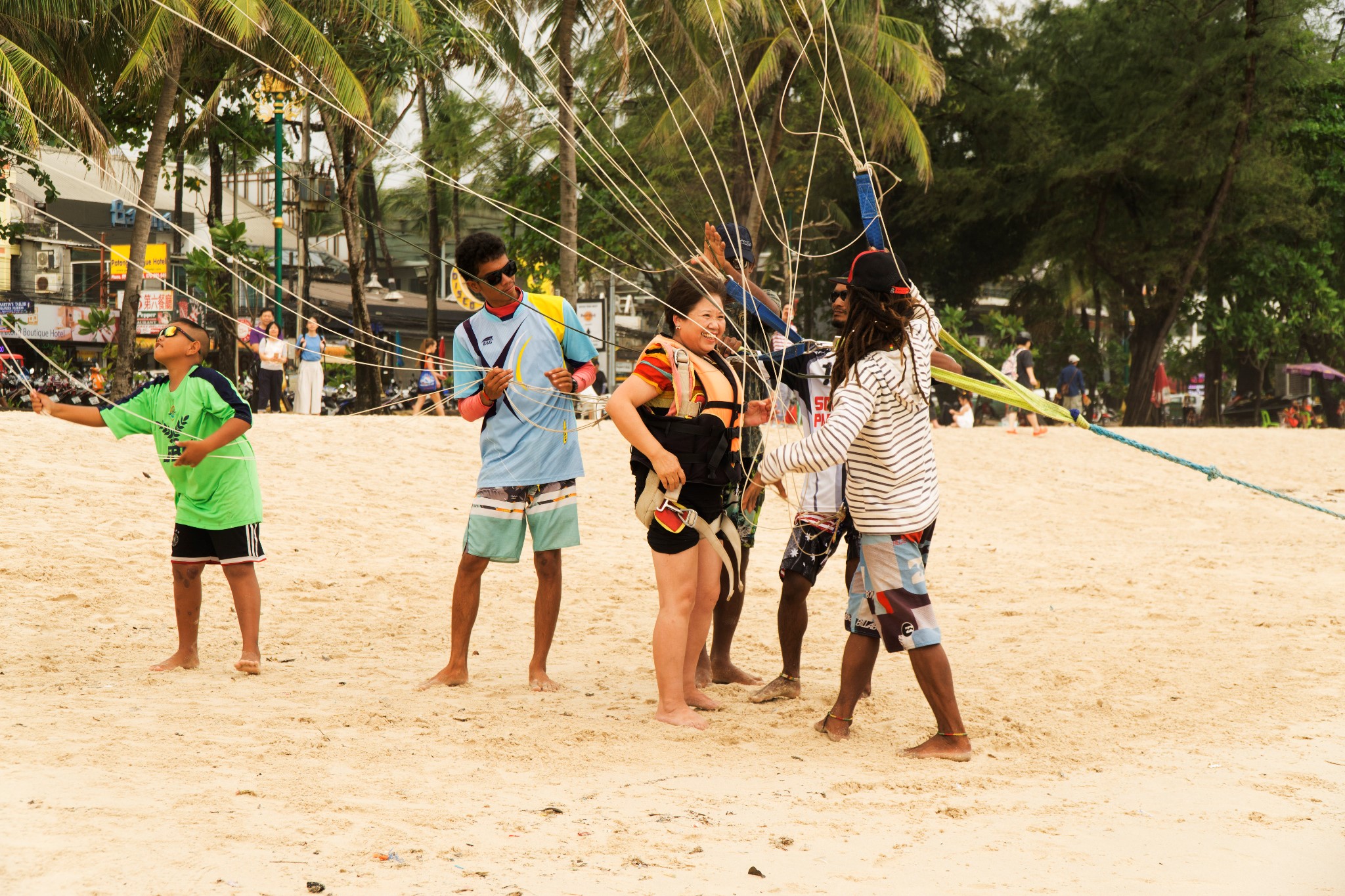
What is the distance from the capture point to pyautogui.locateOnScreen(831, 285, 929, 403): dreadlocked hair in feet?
12.9

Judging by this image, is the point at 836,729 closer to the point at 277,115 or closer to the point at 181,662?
the point at 181,662

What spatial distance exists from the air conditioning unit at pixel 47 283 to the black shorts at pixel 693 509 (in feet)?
93.8

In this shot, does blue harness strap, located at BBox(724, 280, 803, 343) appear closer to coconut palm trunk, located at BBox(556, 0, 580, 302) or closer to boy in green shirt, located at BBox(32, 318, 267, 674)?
boy in green shirt, located at BBox(32, 318, 267, 674)

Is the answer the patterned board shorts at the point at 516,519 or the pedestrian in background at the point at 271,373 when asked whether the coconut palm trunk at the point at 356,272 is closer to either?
the pedestrian in background at the point at 271,373

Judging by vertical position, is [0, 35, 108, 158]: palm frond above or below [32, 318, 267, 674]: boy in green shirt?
above

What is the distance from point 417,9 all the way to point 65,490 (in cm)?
877

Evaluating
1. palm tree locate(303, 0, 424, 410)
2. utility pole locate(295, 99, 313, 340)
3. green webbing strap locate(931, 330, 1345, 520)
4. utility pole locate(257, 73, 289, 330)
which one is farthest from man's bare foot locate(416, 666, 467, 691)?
utility pole locate(295, 99, 313, 340)

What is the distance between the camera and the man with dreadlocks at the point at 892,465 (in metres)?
3.86

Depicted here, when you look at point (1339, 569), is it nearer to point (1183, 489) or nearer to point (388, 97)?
point (1183, 489)

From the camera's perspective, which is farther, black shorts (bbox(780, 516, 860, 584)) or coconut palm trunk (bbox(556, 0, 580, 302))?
coconut palm trunk (bbox(556, 0, 580, 302))

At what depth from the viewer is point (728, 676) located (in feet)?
16.5

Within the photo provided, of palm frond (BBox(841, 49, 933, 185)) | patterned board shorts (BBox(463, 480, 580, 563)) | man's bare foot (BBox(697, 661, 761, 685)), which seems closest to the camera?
patterned board shorts (BBox(463, 480, 580, 563))

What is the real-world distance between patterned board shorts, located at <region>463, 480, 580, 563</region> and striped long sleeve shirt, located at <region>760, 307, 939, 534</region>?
1050 millimetres

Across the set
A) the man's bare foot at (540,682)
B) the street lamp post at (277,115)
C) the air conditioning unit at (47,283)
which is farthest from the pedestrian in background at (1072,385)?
the air conditioning unit at (47,283)
